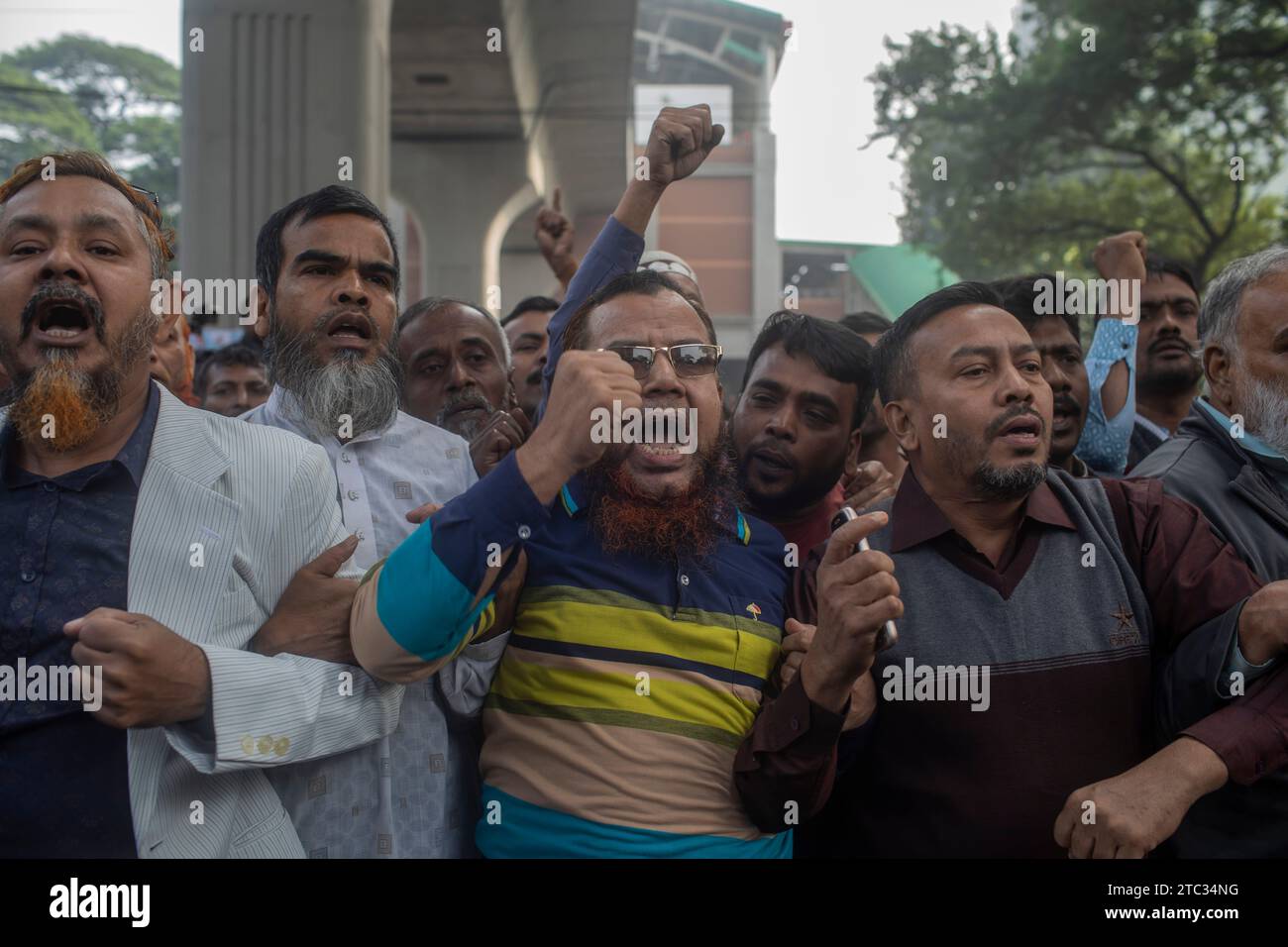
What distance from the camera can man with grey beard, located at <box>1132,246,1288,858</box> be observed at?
247 cm

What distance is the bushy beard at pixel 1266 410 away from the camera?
2863mm

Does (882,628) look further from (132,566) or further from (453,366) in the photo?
(453,366)

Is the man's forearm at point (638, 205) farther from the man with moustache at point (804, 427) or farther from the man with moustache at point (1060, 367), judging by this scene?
the man with moustache at point (1060, 367)

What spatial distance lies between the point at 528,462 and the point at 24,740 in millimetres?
1105

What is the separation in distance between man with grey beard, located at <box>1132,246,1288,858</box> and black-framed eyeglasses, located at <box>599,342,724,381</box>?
1223 millimetres

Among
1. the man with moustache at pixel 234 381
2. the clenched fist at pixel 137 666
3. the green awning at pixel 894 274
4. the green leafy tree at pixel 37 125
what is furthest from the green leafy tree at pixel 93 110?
the clenched fist at pixel 137 666

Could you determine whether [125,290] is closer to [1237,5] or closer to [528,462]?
[528,462]

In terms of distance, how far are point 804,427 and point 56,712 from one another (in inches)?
79.9

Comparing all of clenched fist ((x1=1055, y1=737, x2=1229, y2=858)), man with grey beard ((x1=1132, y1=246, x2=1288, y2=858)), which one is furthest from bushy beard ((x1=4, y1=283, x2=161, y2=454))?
man with grey beard ((x1=1132, y1=246, x2=1288, y2=858))

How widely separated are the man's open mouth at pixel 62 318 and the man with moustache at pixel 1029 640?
1652mm

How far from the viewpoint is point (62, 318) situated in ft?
7.66

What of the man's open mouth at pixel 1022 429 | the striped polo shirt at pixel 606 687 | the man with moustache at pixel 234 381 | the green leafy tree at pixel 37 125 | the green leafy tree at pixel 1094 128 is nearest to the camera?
the striped polo shirt at pixel 606 687

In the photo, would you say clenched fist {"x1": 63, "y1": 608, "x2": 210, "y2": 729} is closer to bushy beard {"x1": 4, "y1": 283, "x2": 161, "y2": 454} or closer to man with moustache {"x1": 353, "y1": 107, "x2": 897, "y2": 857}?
man with moustache {"x1": 353, "y1": 107, "x2": 897, "y2": 857}

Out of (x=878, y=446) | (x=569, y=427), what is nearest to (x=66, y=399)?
(x=569, y=427)
